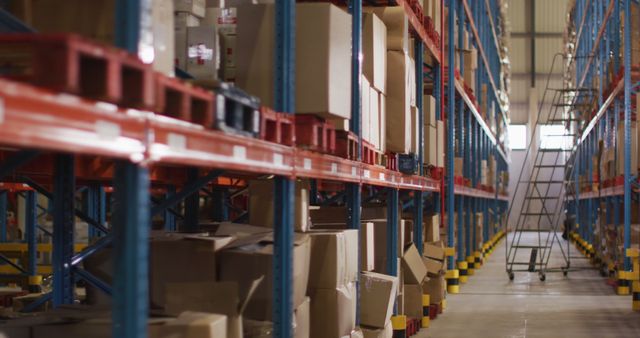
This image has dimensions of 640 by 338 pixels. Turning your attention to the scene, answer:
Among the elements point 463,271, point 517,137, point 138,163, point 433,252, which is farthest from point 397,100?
point 517,137

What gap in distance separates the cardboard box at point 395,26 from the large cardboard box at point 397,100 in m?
0.07

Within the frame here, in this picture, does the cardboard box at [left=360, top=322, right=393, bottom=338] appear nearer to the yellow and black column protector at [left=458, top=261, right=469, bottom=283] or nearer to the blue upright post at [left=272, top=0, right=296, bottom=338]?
the blue upright post at [left=272, top=0, right=296, bottom=338]

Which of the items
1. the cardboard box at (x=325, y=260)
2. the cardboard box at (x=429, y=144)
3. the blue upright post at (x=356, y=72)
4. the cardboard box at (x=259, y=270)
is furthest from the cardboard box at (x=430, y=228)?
the cardboard box at (x=259, y=270)

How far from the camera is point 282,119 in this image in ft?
14.2

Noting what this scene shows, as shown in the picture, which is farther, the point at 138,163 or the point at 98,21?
the point at 98,21

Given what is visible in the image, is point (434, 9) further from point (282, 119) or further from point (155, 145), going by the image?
point (155, 145)

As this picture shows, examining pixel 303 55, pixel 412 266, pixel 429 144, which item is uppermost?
pixel 303 55

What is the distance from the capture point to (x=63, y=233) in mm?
5402

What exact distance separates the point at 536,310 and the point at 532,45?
27.4 metres

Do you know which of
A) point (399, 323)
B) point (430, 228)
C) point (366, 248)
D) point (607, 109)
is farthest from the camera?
point (607, 109)

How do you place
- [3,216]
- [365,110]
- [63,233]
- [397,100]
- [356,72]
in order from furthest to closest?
1. [3,216]
2. [397,100]
3. [365,110]
4. [356,72]
5. [63,233]

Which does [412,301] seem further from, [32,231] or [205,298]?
[205,298]

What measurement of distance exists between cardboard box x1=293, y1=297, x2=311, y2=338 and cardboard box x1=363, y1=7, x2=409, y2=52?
2949 mm

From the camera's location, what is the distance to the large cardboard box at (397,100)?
7.23 metres
